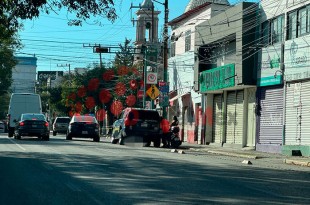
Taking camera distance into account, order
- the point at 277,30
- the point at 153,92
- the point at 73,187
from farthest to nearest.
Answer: the point at 153,92
the point at 277,30
the point at 73,187

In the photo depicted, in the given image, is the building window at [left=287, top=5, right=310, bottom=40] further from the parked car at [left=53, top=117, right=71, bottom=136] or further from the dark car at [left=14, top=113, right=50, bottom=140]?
the parked car at [left=53, top=117, right=71, bottom=136]

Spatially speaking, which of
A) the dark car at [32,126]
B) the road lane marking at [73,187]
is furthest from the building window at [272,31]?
the road lane marking at [73,187]

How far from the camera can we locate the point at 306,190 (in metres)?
12.3

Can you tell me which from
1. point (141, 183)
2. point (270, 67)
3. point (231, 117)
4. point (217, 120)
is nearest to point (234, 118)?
point (231, 117)

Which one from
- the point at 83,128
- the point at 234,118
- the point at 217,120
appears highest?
the point at 234,118

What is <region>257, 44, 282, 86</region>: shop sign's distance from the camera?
26.8 metres

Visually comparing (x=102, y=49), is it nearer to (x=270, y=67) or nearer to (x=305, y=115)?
(x=270, y=67)

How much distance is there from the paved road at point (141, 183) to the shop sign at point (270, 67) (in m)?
10.1

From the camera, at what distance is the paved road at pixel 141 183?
410 inches

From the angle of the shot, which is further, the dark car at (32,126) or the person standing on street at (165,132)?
the dark car at (32,126)

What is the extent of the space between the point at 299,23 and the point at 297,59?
1.58 m

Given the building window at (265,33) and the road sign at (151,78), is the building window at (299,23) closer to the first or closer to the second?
the building window at (265,33)

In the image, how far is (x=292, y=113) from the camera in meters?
26.0

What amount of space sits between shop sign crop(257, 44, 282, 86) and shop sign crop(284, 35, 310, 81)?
25.3 inches
